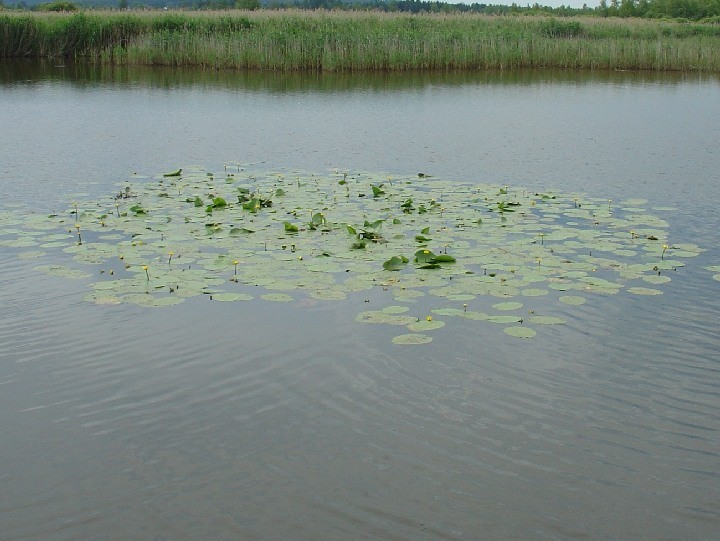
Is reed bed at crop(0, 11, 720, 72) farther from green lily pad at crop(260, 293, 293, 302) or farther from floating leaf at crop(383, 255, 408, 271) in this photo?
green lily pad at crop(260, 293, 293, 302)

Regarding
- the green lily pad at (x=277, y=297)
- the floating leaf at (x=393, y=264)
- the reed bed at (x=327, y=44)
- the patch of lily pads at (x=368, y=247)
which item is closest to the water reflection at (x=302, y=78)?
the reed bed at (x=327, y=44)

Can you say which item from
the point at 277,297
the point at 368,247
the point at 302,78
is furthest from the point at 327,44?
the point at 277,297

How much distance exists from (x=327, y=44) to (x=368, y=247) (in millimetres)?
17341

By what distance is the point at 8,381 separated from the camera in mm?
4227

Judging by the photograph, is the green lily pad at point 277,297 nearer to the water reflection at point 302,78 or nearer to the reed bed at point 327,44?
the water reflection at point 302,78

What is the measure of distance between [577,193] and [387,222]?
2527 millimetres

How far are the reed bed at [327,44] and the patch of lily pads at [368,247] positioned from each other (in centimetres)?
1483

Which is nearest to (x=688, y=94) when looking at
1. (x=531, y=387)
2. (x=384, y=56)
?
(x=384, y=56)

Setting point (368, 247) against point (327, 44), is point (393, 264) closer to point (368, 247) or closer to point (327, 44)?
point (368, 247)

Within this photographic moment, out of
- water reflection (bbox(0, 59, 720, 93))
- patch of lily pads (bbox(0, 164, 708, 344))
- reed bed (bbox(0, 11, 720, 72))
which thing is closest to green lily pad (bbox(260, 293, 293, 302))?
patch of lily pads (bbox(0, 164, 708, 344))

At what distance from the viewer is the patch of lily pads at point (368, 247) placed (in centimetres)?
541

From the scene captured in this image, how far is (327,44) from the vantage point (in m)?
22.7

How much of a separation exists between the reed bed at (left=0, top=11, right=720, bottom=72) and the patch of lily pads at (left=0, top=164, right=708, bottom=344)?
14.8 meters

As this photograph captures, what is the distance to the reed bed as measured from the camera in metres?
23.0
